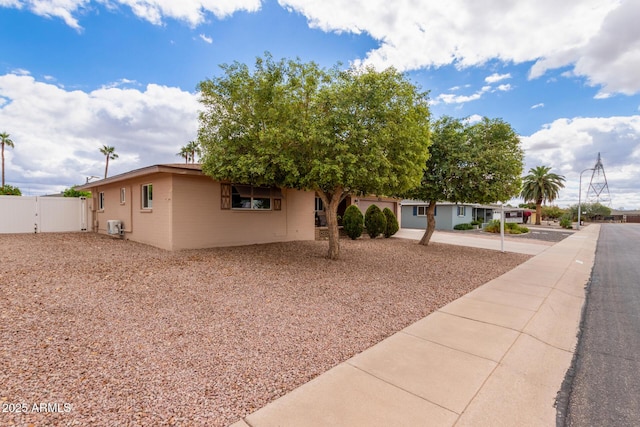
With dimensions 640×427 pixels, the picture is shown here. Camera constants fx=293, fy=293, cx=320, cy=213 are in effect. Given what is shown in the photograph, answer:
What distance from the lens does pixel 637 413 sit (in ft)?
8.78

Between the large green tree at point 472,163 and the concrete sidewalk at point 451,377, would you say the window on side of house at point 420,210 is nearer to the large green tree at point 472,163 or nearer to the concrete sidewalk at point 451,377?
the large green tree at point 472,163

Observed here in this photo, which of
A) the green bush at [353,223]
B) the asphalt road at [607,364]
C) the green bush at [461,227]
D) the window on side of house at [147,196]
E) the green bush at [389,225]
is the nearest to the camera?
the asphalt road at [607,364]

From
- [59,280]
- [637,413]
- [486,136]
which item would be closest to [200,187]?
[59,280]

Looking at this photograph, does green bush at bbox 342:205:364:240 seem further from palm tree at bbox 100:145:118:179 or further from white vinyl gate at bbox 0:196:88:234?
palm tree at bbox 100:145:118:179

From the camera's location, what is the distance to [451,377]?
3121 mm

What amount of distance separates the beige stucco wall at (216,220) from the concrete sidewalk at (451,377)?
8001 mm

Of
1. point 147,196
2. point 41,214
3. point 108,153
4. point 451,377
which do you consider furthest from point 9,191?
point 451,377

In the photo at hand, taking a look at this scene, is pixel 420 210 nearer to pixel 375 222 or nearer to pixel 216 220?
pixel 375 222

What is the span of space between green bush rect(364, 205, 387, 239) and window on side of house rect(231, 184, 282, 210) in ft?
19.0

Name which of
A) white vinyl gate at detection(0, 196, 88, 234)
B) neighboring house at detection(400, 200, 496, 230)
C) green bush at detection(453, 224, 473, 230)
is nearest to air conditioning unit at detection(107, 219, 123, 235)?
white vinyl gate at detection(0, 196, 88, 234)

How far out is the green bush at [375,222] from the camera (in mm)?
16016

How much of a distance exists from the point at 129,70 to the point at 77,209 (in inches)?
329

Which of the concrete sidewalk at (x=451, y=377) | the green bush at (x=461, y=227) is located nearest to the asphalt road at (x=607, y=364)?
the concrete sidewalk at (x=451, y=377)

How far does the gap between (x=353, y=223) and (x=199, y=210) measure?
7549 millimetres
